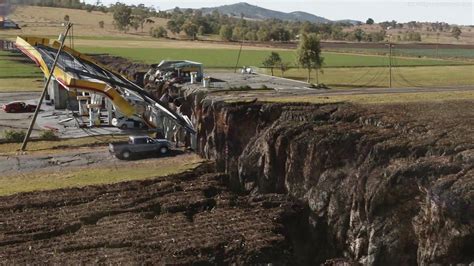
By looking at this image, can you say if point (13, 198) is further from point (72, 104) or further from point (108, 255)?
point (72, 104)

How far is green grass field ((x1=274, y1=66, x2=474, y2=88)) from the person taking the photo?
2464 inches

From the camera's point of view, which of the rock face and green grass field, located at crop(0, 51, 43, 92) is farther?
green grass field, located at crop(0, 51, 43, 92)

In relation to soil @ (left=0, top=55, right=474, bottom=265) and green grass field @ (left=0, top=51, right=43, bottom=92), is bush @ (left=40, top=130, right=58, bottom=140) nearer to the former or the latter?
soil @ (left=0, top=55, right=474, bottom=265)

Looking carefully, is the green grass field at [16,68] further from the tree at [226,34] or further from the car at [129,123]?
the tree at [226,34]

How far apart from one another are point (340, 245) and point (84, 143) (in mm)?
27933

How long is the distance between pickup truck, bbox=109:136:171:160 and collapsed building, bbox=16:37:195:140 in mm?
3410

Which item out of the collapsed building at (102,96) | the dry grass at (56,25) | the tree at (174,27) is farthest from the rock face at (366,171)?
the tree at (174,27)

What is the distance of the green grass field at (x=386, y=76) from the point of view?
62588mm

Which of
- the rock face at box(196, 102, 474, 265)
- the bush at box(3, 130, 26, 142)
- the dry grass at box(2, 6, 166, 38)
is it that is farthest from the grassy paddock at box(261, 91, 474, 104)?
the dry grass at box(2, 6, 166, 38)

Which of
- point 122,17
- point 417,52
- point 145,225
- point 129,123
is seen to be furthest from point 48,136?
point 122,17

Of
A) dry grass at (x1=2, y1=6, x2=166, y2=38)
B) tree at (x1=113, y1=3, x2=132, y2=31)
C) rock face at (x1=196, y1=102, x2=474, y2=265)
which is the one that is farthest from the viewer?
tree at (x1=113, y1=3, x2=132, y2=31)

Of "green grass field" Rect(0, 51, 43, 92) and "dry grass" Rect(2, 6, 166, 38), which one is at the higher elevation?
"dry grass" Rect(2, 6, 166, 38)

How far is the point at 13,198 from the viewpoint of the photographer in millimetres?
32406

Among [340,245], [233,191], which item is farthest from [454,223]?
[233,191]
